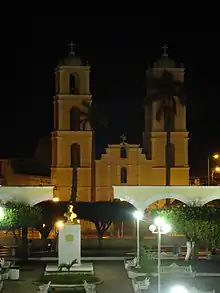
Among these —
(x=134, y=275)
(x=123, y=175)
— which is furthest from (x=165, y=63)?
(x=134, y=275)

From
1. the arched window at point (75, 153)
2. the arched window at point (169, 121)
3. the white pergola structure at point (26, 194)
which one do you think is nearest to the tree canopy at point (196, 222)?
the white pergola structure at point (26, 194)

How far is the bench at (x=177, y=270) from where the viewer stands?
3747 cm

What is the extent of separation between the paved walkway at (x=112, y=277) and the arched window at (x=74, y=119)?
20.7 metres

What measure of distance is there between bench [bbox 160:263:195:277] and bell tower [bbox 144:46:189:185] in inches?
1008

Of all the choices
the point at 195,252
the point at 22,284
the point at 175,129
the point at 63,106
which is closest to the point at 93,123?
the point at 63,106

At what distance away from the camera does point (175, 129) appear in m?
63.7

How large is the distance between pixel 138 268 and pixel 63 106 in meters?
26.2

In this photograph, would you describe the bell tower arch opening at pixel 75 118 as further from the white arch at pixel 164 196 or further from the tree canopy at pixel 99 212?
the white arch at pixel 164 196

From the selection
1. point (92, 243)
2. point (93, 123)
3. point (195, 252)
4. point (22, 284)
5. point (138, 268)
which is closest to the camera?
point (22, 284)

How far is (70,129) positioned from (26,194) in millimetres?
13125

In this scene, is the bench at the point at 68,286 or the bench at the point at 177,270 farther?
the bench at the point at 177,270

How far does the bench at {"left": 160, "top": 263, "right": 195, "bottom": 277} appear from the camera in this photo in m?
37.5

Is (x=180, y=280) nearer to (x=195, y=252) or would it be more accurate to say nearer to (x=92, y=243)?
(x=195, y=252)

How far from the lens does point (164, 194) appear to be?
52062 millimetres
